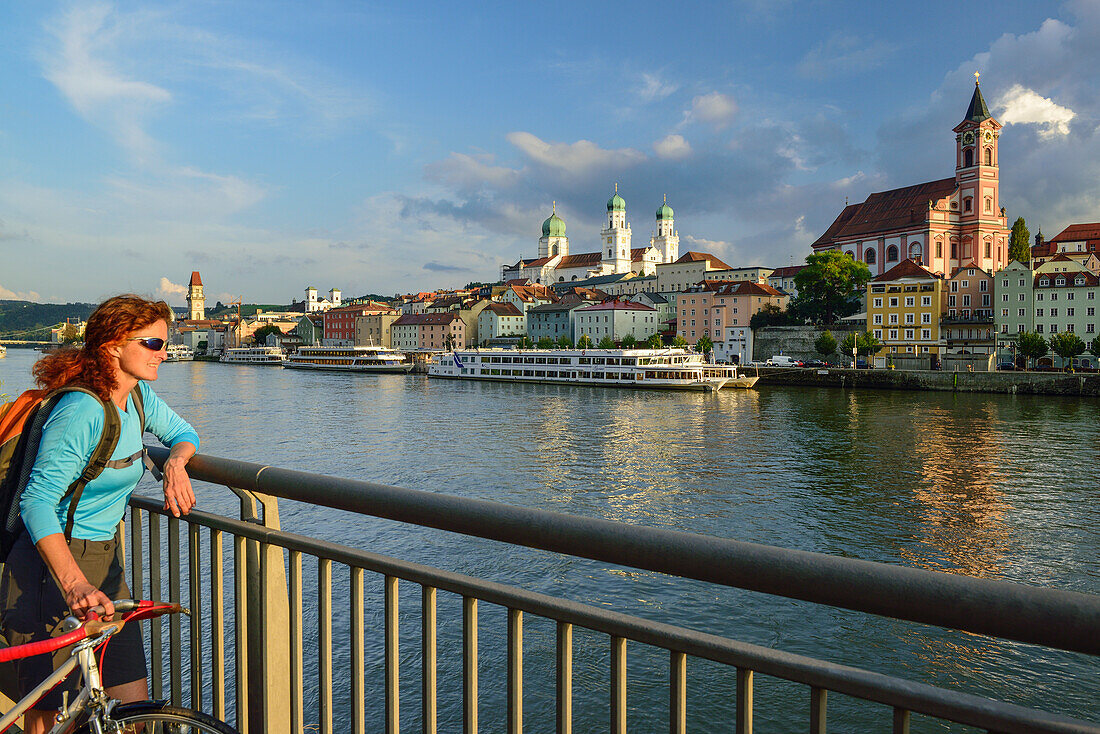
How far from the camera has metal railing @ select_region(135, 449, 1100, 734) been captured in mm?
1014

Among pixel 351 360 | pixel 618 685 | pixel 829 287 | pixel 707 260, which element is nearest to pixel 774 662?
pixel 618 685

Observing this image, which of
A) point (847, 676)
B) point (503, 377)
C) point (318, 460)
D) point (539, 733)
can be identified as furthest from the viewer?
point (503, 377)

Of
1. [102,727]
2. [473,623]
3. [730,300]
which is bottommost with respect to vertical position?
[102,727]

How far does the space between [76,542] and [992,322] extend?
58.6 m

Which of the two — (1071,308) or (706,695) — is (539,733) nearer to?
(706,695)

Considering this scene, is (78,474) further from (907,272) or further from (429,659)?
(907,272)

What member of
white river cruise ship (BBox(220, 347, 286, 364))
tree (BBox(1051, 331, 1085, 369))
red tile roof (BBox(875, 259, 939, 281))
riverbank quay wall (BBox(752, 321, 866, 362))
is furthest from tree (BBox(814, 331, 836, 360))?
white river cruise ship (BBox(220, 347, 286, 364))

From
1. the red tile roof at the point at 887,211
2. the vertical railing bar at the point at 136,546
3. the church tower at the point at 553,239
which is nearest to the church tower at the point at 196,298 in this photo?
the church tower at the point at 553,239

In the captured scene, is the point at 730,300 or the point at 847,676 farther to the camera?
the point at 730,300

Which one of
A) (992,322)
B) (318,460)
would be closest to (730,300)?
(992,322)

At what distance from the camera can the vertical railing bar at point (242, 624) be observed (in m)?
1.95

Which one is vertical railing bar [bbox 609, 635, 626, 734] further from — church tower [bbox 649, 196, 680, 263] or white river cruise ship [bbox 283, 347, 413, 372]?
church tower [bbox 649, 196, 680, 263]

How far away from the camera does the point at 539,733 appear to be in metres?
6.98

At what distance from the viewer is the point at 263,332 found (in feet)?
374
